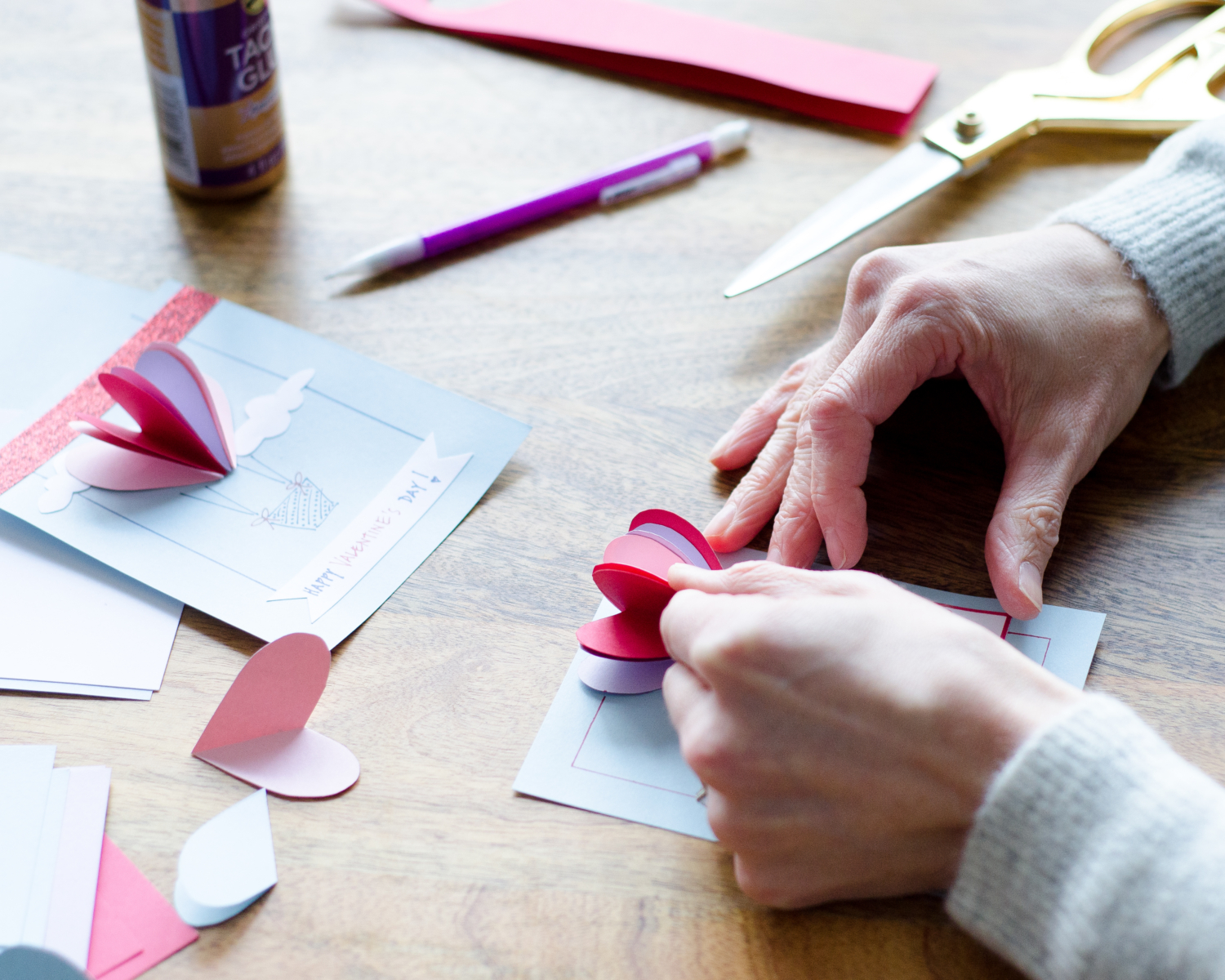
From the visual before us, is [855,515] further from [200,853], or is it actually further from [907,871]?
[200,853]

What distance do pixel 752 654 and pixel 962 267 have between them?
334 millimetres

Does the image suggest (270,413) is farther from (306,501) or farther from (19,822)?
(19,822)

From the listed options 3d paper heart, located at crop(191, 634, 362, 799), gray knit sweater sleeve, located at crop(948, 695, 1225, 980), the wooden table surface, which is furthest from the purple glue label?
gray knit sweater sleeve, located at crop(948, 695, 1225, 980)

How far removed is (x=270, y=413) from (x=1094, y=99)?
764mm

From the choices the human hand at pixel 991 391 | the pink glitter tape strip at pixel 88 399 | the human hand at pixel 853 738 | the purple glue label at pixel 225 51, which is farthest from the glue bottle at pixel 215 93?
the human hand at pixel 853 738

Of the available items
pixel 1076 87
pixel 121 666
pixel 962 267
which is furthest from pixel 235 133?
pixel 1076 87

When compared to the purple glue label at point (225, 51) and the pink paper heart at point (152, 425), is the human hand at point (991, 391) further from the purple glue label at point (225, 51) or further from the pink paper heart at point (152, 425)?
the purple glue label at point (225, 51)

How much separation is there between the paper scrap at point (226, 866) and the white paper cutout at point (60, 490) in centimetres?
26

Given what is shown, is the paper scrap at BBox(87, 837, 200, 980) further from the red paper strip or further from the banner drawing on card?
the red paper strip

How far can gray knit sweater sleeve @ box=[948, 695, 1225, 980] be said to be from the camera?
0.41 m

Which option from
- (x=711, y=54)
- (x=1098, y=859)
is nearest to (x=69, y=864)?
(x=1098, y=859)

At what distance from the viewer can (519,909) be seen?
478 mm

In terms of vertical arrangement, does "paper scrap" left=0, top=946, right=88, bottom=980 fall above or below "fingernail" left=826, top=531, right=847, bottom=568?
below

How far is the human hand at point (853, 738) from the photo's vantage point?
46 cm
